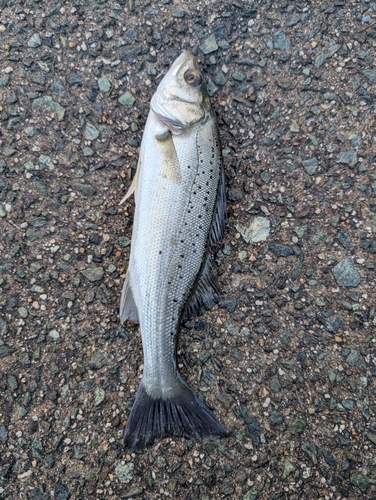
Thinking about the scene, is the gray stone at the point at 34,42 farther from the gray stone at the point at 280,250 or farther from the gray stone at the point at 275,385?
the gray stone at the point at 275,385

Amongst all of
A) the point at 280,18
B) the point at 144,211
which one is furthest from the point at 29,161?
the point at 280,18

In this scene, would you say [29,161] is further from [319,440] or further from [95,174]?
[319,440]

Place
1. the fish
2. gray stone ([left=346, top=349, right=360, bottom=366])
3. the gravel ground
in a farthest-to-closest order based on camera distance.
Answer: gray stone ([left=346, top=349, right=360, bottom=366])
the gravel ground
the fish

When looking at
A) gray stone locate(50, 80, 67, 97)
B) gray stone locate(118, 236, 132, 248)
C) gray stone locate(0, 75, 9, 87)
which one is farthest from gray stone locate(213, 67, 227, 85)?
gray stone locate(0, 75, 9, 87)

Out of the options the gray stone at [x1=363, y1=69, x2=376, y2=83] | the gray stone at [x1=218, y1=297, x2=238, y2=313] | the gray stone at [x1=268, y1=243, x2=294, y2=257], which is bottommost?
the gray stone at [x1=218, y1=297, x2=238, y2=313]

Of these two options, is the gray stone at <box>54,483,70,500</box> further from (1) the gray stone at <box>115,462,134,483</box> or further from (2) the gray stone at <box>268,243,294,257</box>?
(2) the gray stone at <box>268,243,294,257</box>

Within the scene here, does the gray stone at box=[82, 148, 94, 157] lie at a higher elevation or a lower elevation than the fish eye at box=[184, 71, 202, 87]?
lower

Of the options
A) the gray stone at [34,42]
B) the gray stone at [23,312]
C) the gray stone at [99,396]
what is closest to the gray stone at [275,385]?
the gray stone at [99,396]
